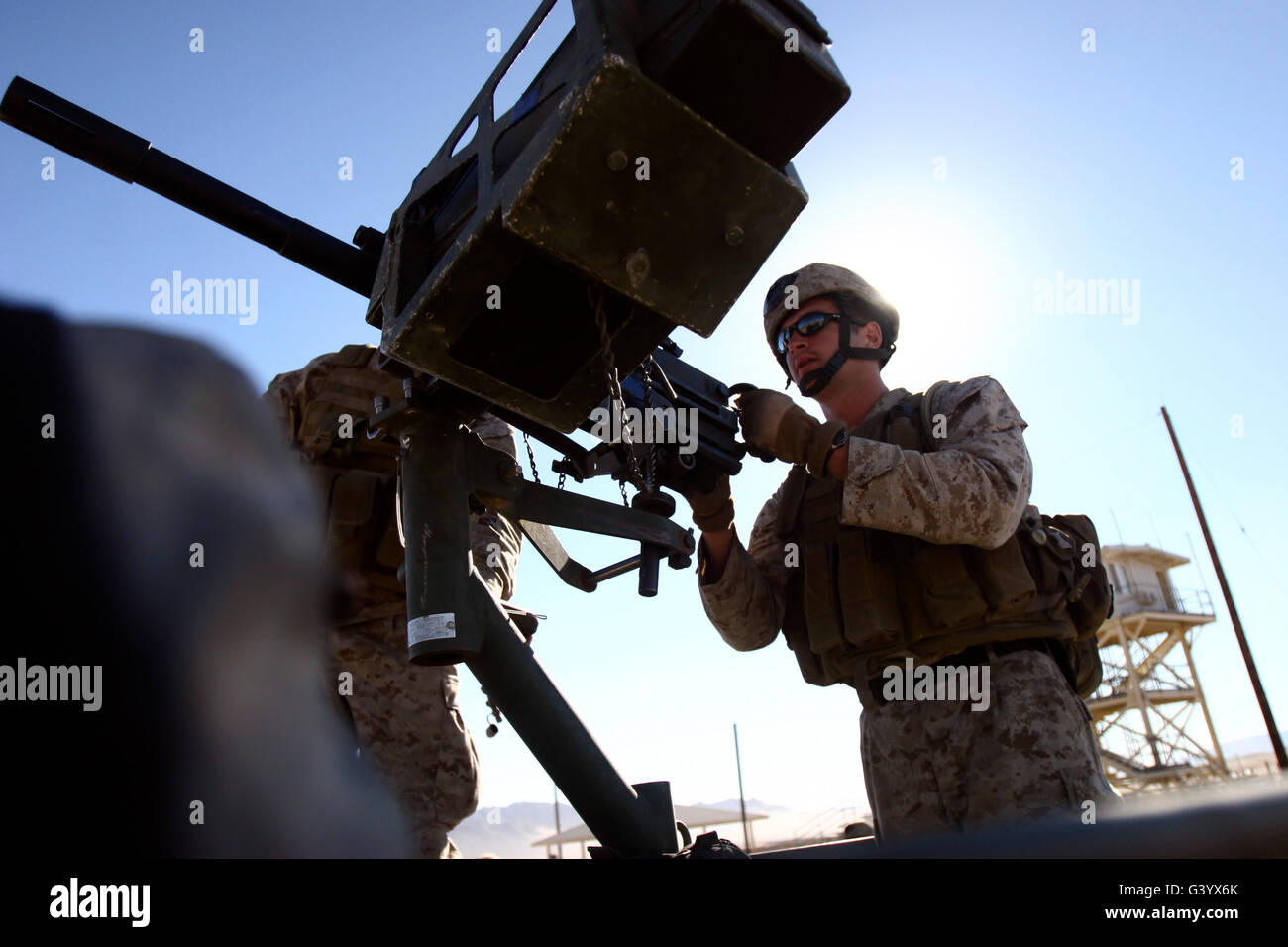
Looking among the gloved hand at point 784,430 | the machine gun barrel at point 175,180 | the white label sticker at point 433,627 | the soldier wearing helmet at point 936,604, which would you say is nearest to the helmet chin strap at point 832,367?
the soldier wearing helmet at point 936,604

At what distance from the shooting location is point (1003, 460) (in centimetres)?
305

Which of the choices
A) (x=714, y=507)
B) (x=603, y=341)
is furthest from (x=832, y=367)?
(x=603, y=341)

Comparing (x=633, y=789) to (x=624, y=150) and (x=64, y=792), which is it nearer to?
(x=624, y=150)

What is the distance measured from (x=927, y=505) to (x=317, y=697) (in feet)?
7.80

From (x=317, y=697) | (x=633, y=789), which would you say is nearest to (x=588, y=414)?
(x=633, y=789)

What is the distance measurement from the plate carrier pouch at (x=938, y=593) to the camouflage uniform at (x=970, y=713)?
98mm

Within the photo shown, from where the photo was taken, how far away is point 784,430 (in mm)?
3158

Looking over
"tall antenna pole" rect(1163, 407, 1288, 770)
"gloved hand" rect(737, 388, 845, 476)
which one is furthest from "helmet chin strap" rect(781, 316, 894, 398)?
"tall antenna pole" rect(1163, 407, 1288, 770)

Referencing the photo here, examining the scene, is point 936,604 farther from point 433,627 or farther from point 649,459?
point 433,627

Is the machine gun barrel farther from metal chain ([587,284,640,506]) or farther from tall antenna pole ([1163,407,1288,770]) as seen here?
tall antenna pole ([1163,407,1288,770])

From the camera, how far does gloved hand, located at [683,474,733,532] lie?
3.49m

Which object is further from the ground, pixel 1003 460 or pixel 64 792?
pixel 1003 460

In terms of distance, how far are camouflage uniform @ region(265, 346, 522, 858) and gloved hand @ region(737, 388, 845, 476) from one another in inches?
38.5

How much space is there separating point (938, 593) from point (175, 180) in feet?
8.61
